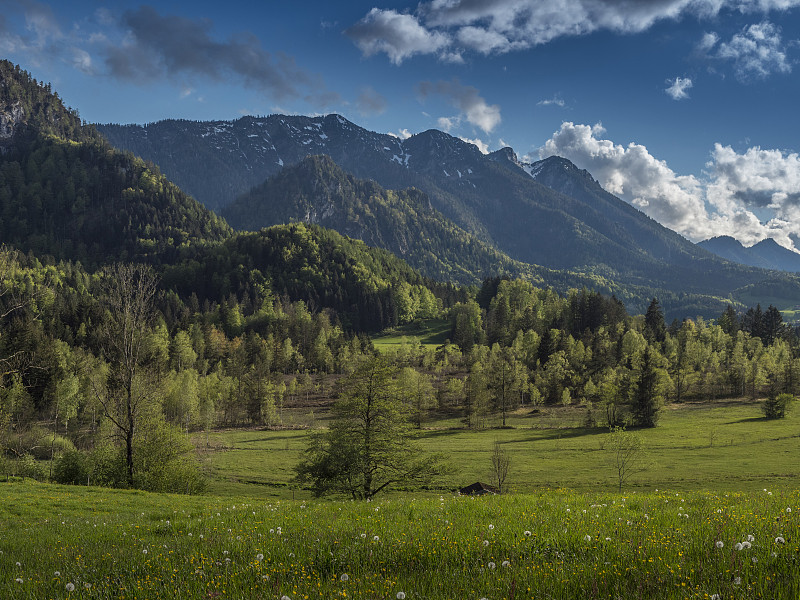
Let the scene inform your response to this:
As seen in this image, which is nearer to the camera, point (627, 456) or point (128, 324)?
point (128, 324)

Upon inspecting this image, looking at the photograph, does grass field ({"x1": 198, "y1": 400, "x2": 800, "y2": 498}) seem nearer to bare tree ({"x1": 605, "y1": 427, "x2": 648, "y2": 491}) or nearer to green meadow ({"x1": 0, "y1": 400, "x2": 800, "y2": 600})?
bare tree ({"x1": 605, "y1": 427, "x2": 648, "y2": 491})

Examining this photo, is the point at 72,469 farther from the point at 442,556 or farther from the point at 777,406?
the point at 777,406

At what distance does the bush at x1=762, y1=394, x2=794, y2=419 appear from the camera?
10038 centimetres

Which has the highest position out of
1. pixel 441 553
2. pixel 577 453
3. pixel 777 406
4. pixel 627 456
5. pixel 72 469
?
pixel 441 553

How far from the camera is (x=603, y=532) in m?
8.44

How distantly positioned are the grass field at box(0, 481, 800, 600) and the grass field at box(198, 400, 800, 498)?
3344 cm

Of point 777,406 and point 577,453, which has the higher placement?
point 777,406

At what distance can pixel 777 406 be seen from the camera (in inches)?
3959

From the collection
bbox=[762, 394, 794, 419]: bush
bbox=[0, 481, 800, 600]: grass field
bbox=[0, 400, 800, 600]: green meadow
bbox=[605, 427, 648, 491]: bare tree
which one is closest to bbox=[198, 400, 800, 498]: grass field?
Answer: bbox=[605, 427, 648, 491]: bare tree

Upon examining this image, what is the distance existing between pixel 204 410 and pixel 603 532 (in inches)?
4650

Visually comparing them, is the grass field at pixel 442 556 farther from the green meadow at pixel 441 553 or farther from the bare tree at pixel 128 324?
the bare tree at pixel 128 324

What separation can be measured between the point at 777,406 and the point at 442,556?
427 ft

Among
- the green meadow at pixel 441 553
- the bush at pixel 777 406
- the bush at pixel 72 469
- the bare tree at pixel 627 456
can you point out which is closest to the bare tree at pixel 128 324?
the bush at pixel 72 469

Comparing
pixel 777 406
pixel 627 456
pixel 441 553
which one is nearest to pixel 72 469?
pixel 441 553
